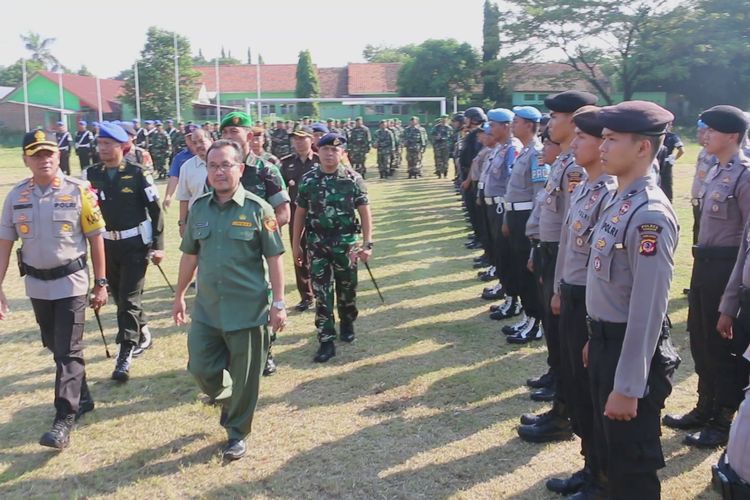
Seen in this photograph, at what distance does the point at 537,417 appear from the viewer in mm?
4164

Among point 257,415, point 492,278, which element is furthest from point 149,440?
point 492,278

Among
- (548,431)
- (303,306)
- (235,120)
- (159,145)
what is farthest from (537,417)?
(159,145)

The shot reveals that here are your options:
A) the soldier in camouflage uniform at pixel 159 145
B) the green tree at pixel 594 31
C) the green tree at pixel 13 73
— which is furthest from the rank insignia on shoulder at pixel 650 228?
the green tree at pixel 13 73

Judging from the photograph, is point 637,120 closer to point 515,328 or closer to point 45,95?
→ point 515,328

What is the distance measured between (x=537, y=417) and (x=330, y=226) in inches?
92.9

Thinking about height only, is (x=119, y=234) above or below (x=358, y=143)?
below

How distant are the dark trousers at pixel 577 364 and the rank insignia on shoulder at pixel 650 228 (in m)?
0.71

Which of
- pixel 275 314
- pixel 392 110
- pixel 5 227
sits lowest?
pixel 275 314

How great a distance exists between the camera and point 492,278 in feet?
27.0

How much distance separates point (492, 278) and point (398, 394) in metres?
3.71

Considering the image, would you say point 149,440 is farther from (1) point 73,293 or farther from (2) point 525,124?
(2) point 525,124

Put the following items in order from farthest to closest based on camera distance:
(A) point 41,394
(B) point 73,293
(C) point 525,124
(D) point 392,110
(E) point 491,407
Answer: (D) point 392,110
(C) point 525,124
(A) point 41,394
(E) point 491,407
(B) point 73,293

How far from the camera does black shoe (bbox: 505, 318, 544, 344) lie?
5816 mm

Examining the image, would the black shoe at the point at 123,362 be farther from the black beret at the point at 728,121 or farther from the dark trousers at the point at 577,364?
the black beret at the point at 728,121
